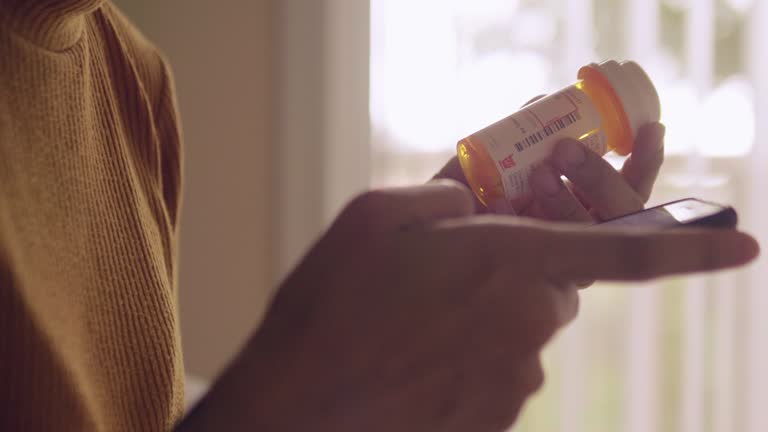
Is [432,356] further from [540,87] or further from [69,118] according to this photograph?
[540,87]

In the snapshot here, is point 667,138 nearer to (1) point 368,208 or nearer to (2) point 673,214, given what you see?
(2) point 673,214

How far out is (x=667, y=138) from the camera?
1218mm

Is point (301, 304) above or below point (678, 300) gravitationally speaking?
above

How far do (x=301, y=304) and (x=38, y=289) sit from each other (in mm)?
200

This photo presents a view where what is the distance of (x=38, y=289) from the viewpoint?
17.1 inches

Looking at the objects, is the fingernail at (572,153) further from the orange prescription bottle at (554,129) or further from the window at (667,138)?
the window at (667,138)

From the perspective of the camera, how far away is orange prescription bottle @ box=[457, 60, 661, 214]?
573mm

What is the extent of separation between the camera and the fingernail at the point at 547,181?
57 centimetres

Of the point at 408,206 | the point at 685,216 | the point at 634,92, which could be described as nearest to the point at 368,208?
the point at 408,206

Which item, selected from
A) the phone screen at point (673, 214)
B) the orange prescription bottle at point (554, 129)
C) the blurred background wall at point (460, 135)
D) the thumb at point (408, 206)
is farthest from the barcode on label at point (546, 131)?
the blurred background wall at point (460, 135)

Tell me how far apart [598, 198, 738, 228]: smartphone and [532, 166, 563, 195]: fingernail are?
0.08 meters

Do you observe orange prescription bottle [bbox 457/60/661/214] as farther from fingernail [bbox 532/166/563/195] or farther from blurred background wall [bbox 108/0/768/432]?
blurred background wall [bbox 108/0/768/432]

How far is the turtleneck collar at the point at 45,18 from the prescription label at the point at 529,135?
0.32 metres

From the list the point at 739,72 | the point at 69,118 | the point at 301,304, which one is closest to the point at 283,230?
the point at 739,72
